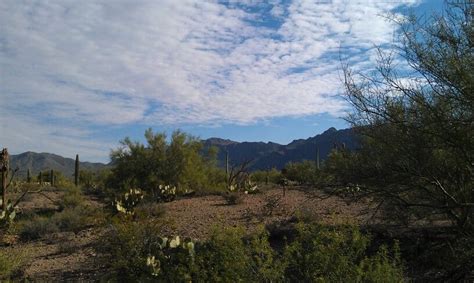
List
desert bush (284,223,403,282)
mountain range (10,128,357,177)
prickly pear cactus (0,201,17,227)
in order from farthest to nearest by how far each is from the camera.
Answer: mountain range (10,128,357,177) → prickly pear cactus (0,201,17,227) → desert bush (284,223,403,282)

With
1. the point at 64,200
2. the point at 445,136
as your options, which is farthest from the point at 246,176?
the point at 445,136

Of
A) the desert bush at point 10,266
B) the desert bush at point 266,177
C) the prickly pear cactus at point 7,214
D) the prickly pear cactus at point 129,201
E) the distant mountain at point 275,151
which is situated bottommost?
the desert bush at point 10,266

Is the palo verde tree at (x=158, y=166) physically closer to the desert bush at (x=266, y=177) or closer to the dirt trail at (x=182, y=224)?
the dirt trail at (x=182, y=224)

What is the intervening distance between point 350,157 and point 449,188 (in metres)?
1.65

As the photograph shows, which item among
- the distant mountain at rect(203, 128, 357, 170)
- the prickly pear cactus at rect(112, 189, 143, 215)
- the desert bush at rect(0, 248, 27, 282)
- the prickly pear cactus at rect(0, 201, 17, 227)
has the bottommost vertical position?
the desert bush at rect(0, 248, 27, 282)

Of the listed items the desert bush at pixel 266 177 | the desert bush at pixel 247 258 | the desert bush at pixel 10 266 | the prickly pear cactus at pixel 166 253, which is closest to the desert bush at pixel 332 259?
the desert bush at pixel 247 258

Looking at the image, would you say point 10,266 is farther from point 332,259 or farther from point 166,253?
point 332,259

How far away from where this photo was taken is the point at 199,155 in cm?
2808

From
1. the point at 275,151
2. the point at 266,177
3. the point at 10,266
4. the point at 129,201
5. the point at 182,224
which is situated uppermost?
the point at 275,151

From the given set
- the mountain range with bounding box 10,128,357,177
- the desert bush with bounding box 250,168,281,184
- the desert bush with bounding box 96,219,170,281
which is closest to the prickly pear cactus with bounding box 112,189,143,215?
the desert bush with bounding box 96,219,170,281

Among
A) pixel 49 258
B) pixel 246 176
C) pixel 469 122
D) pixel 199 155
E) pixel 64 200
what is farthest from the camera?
pixel 246 176

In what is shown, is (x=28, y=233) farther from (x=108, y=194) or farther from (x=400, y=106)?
(x=400, y=106)

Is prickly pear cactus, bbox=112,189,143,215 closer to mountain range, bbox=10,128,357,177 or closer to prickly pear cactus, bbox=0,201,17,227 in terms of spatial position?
prickly pear cactus, bbox=0,201,17,227

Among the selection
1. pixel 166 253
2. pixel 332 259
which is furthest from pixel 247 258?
pixel 166 253
